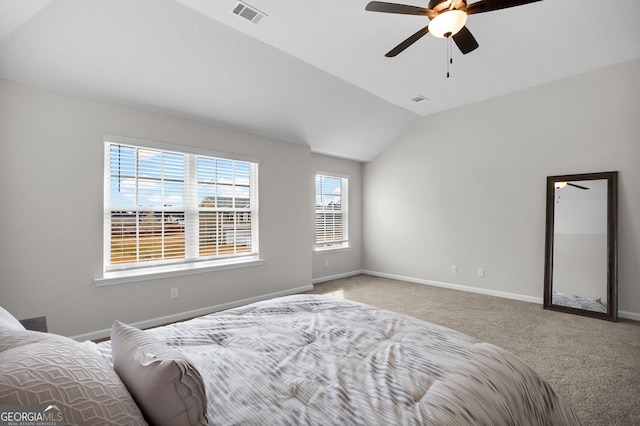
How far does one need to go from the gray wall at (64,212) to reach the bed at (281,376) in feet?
6.86

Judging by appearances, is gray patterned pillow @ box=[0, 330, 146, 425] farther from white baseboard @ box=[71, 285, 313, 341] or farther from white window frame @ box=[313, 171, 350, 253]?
white window frame @ box=[313, 171, 350, 253]

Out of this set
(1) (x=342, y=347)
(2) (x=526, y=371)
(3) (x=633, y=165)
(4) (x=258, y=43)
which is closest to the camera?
(2) (x=526, y=371)

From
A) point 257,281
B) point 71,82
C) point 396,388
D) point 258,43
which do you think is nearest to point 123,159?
point 71,82

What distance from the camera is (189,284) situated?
378 centimetres

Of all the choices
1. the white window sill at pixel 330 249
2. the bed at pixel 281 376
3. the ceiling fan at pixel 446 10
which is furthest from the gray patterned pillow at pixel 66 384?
the white window sill at pixel 330 249

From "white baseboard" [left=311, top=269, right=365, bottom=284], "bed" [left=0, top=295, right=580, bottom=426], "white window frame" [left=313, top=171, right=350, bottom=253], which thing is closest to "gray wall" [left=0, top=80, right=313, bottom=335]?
"bed" [left=0, top=295, right=580, bottom=426]

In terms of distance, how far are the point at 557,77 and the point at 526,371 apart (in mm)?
4357

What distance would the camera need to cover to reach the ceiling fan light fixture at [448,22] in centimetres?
206

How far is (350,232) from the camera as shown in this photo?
6.41 meters

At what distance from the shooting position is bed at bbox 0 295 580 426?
0.75 metres

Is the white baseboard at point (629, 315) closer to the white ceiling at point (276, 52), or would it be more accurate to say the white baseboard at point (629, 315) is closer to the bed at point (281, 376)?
the white ceiling at point (276, 52)

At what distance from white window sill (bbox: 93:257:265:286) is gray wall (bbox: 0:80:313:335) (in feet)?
0.25

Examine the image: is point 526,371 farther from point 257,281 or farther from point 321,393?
point 257,281

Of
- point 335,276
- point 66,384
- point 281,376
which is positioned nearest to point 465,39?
point 281,376
